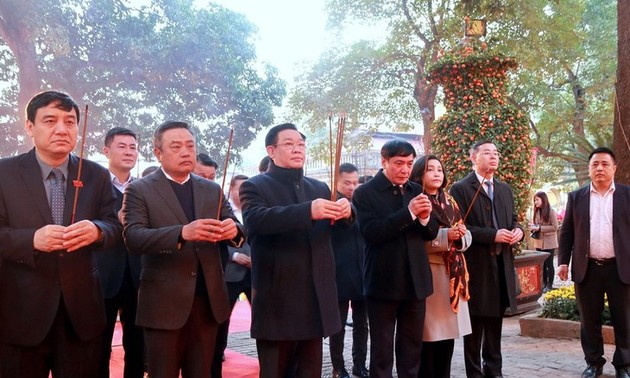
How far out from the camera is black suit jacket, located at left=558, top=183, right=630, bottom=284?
4.14 m

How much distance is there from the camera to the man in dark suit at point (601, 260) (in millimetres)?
4156

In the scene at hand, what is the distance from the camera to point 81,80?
44.5ft

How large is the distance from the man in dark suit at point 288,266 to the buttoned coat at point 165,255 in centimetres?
25

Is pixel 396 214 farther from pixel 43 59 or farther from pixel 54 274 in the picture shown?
pixel 43 59

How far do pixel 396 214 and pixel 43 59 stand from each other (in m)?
11.9

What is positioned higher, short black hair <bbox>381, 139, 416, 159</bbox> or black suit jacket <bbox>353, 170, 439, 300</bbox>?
short black hair <bbox>381, 139, 416, 159</bbox>

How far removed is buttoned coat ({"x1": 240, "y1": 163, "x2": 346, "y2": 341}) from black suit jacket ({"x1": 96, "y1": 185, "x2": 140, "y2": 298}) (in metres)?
0.85

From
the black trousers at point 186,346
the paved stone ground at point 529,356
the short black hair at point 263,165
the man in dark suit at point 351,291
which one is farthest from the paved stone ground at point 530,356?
the black trousers at point 186,346

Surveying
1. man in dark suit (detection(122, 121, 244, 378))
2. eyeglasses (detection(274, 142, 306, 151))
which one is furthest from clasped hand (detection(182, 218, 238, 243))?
eyeglasses (detection(274, 142, 306, 151))

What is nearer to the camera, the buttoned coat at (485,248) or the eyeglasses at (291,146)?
the eyeglasses at (291,146)

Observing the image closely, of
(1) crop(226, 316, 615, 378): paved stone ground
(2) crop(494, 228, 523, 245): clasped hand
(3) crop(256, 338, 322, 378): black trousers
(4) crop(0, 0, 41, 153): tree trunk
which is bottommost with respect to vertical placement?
(1) crop(226, 316, 615, 378): paved stone ground

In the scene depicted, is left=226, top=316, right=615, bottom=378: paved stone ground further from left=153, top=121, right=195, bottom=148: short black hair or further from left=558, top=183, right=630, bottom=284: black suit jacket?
left=153, top=121, right=195, bottom=148: short black hair

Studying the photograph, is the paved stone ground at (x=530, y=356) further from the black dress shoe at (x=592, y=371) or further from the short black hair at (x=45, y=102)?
A: the short black hair at (x=45, y=102)

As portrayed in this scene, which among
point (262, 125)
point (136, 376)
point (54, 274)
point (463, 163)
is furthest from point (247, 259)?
point (262, 125)
